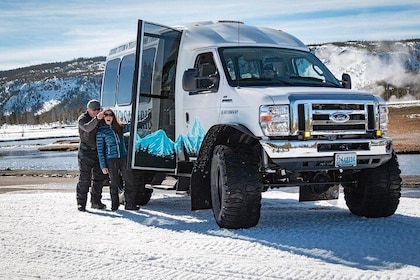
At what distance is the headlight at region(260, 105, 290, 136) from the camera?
285 inches

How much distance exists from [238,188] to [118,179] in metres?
3.22

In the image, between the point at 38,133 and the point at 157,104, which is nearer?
the point at 157,104

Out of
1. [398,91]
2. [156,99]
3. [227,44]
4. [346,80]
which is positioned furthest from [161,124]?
[398,91]

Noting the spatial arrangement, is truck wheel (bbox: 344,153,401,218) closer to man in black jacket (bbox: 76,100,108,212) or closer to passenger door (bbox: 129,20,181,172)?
passenger door (bbox: 129,20,181,172)

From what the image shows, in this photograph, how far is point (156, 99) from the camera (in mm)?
9547

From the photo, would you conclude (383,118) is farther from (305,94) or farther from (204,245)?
(204,245)

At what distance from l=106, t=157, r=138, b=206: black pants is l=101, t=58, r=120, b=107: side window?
2.28 metres

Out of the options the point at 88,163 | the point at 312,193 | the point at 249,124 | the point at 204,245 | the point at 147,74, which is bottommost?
the point at 204,245

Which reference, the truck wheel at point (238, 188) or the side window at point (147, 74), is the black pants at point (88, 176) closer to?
the side window at point (147, 74)

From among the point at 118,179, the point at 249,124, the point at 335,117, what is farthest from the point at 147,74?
the point at 335,117

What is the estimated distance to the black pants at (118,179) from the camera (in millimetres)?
9828

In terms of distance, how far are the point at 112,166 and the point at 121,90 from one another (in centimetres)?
212

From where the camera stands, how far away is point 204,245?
22.5 feet

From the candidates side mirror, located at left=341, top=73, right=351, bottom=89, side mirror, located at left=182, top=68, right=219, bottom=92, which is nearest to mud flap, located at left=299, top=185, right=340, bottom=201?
side mirror, located at left=341, top=73, right=351, bottom=89
